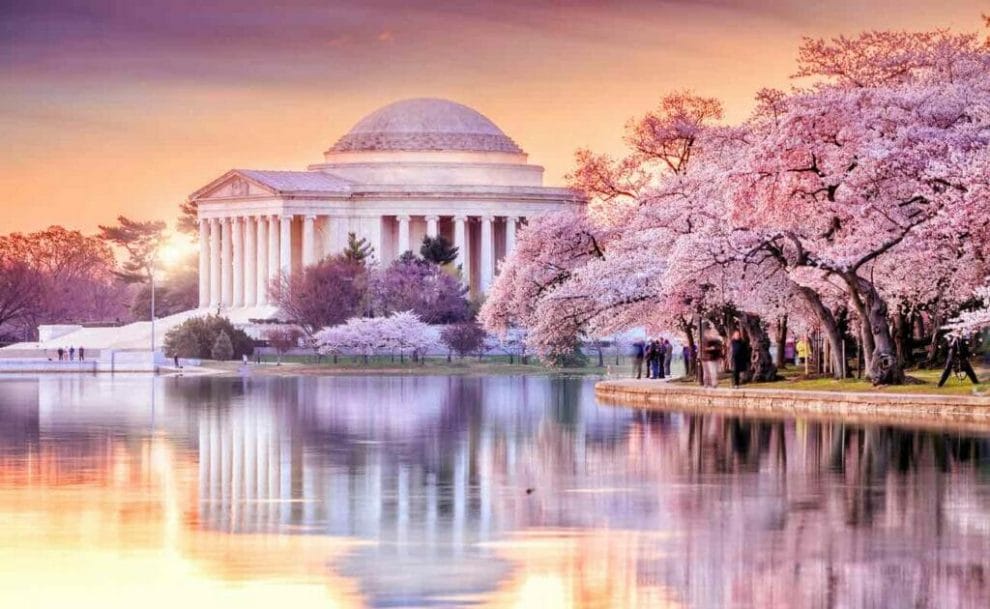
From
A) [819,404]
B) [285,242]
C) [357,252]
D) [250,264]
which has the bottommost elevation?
[819,404]

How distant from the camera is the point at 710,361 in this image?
2408 inches

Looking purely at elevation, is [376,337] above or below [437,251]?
below

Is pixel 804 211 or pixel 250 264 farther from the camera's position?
pixel 250 264

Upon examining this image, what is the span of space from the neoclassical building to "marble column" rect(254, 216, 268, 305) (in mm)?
76

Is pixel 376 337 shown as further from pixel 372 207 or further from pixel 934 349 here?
pixel 934 349

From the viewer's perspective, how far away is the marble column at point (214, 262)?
18088 cm

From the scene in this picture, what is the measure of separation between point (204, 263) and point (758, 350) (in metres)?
125

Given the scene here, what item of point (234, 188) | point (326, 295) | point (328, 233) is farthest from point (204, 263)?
point (326, 295)

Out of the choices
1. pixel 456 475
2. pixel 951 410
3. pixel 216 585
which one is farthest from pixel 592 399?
pixel 216 585

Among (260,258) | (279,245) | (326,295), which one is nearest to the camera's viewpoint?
(326,295)

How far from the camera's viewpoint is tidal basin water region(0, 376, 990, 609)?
58.7ft

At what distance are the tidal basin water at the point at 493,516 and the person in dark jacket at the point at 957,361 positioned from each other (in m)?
8.24

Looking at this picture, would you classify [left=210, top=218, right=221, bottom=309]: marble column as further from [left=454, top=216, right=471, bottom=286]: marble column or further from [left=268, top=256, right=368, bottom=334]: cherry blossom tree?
[left=268, top=256, right=368, bottom=334]: cherry blossom tree

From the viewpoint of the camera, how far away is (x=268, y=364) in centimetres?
11594
